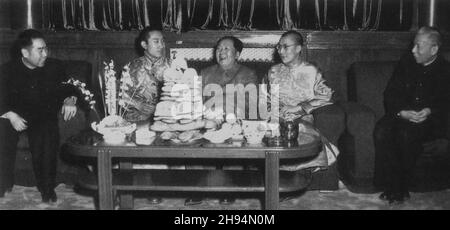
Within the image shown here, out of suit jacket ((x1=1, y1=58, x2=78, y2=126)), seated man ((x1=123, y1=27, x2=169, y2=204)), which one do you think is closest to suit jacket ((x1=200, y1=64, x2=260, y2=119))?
seated man ((x1=123, y1=27, x2=169, y2=204))

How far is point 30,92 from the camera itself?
390 centimetres

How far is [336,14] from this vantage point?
4984mm

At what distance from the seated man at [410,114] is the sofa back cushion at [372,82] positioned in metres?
0.20

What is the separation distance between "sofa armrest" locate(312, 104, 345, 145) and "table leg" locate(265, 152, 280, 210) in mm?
1123

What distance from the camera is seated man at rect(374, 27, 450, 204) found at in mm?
3666

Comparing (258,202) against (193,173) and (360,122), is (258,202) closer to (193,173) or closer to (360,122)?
(193,173)

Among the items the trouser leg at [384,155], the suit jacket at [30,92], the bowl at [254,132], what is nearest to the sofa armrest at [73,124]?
the suit jacket at [30,92]

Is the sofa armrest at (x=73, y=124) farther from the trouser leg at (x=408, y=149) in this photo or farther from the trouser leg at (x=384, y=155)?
the trouser leg at (x=408, y=149)

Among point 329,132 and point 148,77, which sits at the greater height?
point 148,77

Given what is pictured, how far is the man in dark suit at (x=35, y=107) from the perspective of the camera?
373cm

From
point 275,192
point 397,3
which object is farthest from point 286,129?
point 397,3

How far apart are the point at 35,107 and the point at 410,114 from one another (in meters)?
2.77

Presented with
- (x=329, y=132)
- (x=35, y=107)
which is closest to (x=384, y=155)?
(x=329, y=132)
